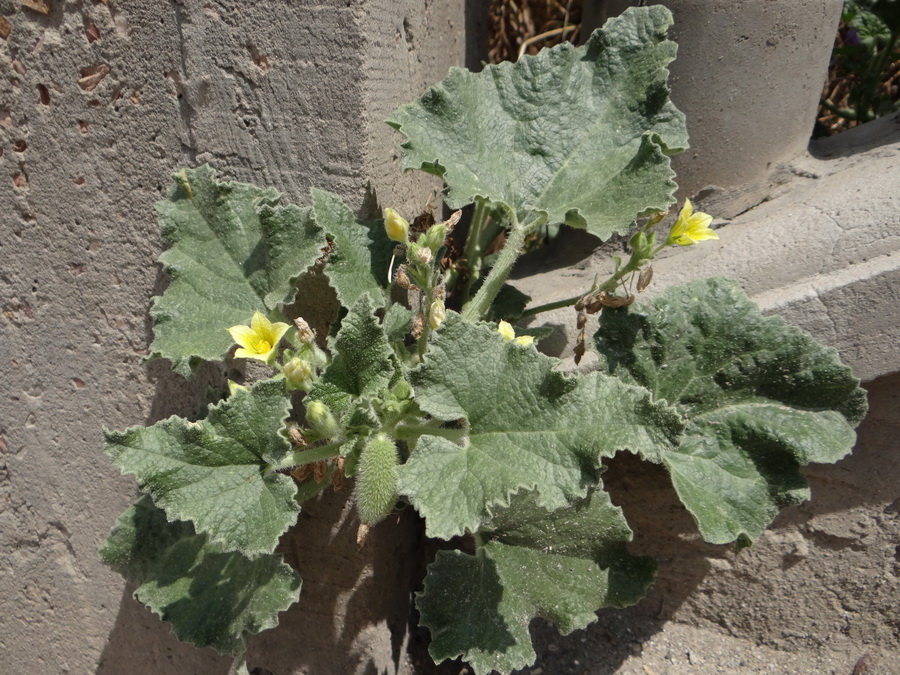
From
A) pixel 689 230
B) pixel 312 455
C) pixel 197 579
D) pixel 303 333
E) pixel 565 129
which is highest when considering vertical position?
pixel 565 129

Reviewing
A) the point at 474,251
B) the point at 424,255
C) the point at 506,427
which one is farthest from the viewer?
the point at 474,251

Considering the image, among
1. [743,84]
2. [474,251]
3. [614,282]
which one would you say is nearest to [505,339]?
[614,282]

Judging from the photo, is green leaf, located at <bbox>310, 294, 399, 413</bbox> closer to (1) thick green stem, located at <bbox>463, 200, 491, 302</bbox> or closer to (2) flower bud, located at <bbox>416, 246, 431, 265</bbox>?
(2) flower bud, located at <bbox>416, 246, 431, 265</bbox>

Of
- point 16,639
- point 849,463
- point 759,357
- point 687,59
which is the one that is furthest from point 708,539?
point 16,639

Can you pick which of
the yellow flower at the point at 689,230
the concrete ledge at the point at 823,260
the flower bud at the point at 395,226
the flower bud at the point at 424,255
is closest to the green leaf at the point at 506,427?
the flower bud at the point at 424,255

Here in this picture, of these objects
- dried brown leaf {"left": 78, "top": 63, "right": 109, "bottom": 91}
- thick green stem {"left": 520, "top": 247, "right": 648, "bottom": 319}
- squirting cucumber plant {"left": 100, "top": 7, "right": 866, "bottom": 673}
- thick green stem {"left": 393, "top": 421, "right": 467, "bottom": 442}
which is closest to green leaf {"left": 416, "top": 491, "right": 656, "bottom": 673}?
→ squirting cucumber plant {"left": 100, "top": 7, "right": 866, "bottom": 673}

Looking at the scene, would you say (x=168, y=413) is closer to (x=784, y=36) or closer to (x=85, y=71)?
(x=85, y=71)

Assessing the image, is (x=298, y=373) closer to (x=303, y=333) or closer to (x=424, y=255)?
(x=303, y=333)
